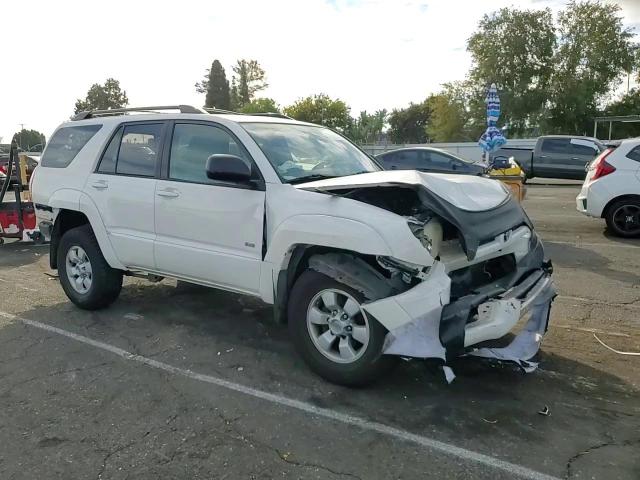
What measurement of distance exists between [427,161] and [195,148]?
1183 centimetres

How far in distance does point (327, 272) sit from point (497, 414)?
4.50 ft

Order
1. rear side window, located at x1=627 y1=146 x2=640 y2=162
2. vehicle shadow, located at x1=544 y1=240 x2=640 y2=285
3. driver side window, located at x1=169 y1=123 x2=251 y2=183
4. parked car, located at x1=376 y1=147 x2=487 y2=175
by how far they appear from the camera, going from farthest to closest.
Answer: parked car, located at x1=376 y1=147 x2=487 y2=175 → rear side window, located at x1=627 y1=146 x2=640 y2=162 → vehicle shadow, located at x1=544 y1=240 x2=640 y2=285 → driver side window, located at x1=169 y1=123 x2=251 y2=183

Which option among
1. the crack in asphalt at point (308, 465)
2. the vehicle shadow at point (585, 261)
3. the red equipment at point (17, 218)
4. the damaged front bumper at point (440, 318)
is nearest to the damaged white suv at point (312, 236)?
the damaged front bumper at point (440, 318)

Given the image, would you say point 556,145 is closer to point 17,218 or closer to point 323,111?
point 17,218

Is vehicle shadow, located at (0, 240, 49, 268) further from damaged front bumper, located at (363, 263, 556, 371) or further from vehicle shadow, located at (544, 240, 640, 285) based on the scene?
vehicle shadow, located at (544, 240, 640, 285)

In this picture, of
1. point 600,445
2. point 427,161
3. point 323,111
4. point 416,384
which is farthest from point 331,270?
point 323,111

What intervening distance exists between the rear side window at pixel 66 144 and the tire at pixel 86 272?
0.77 m

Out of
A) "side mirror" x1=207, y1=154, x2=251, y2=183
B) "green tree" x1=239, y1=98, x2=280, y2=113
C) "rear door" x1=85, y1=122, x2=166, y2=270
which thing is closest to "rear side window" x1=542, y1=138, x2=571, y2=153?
"rear door" x1=85, y1=122, x2=166, y2=270

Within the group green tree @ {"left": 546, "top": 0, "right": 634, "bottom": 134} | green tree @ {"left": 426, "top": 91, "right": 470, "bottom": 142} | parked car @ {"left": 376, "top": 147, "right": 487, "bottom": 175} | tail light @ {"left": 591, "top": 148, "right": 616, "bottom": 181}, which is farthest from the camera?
green tree @ {"left": 426, "top": 91, "right": 470, "bottom": 142}

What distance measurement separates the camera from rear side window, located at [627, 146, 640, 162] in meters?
8.87

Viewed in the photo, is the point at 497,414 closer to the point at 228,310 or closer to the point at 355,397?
the point at 355,397

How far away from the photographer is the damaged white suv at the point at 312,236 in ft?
11.0

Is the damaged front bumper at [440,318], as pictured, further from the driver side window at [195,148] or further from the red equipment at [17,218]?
the red equipment at [17,218]

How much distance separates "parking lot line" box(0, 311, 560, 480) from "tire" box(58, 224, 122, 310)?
0.72 metres
